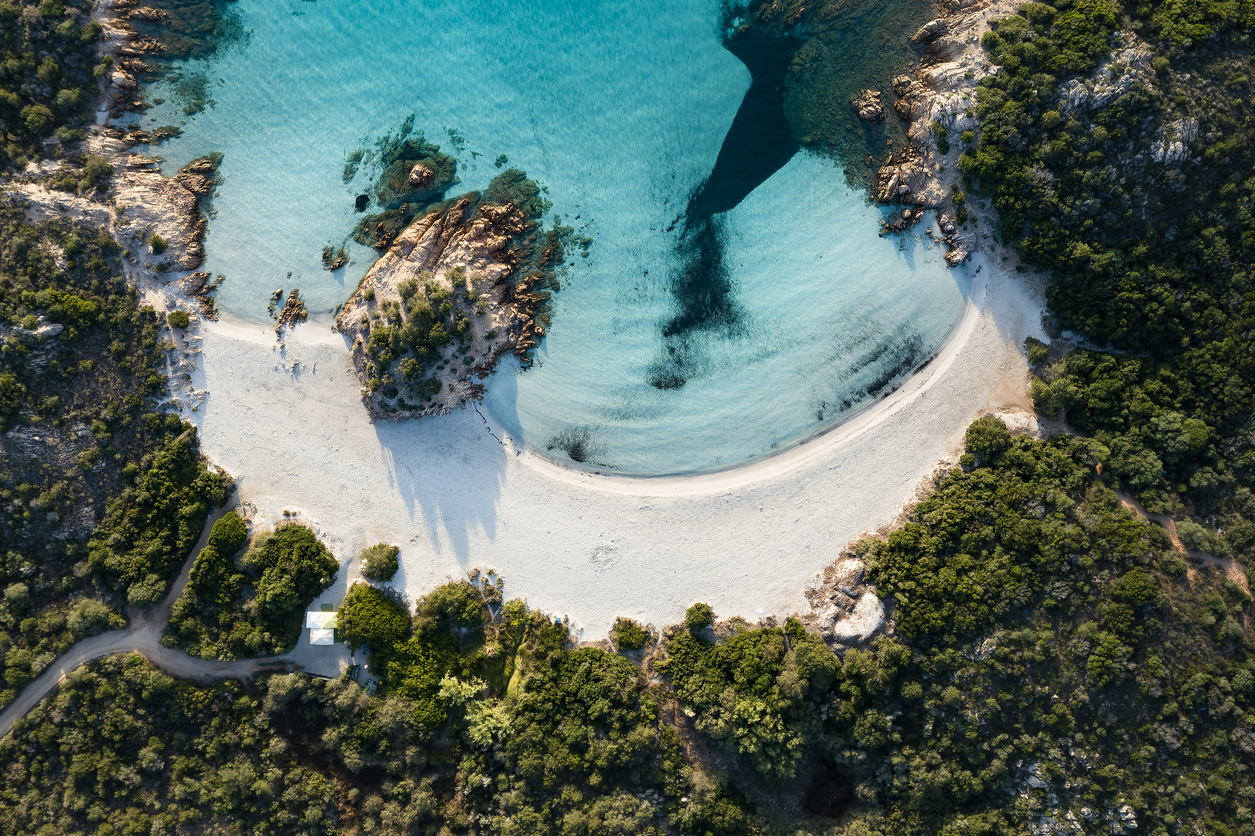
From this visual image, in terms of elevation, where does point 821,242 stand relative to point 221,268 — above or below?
above

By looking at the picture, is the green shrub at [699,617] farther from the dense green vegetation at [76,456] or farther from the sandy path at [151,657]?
the dense green vegetation at [76,456]

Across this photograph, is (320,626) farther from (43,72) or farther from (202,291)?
(43,72)

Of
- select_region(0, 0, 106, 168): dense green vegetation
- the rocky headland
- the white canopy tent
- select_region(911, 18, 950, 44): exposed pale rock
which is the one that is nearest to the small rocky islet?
the white canopy tent

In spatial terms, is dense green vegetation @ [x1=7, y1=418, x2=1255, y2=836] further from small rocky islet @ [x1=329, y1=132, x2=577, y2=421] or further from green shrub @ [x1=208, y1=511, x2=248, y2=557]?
small rocky islet @ [x1=329, y1=132, x2=577, y2=421]

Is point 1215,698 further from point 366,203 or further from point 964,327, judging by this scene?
point 366,203

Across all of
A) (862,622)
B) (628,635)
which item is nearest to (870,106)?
(862,622)

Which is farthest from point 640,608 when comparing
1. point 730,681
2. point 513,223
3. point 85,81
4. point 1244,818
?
point 85,81
